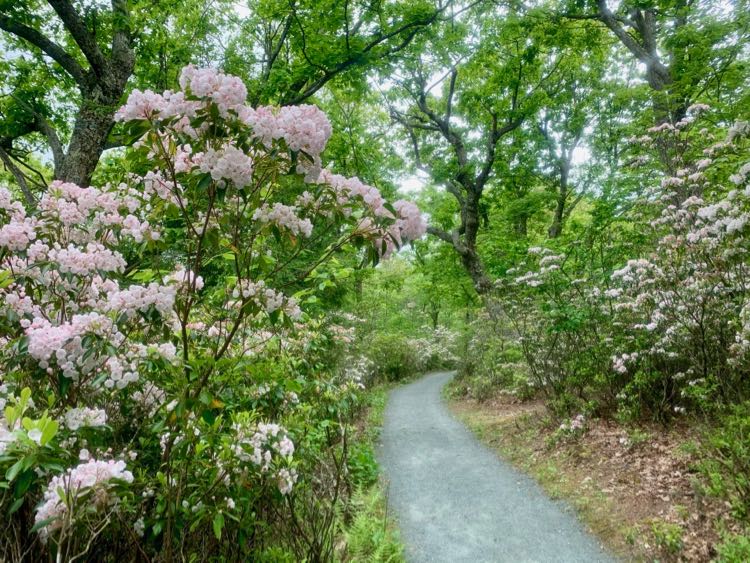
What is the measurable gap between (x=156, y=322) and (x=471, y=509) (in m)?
4.59

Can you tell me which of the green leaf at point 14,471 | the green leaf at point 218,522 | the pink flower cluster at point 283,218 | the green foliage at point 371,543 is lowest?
the green foliage at point 371,543

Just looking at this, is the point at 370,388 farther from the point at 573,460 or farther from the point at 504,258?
the point at 573,460

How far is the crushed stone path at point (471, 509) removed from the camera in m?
4.12

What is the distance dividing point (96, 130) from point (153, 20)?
10.4 feet

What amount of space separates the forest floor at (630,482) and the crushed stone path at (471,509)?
0.82ft

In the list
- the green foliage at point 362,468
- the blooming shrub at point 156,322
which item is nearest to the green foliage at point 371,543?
the blooming shrub at point 156,322

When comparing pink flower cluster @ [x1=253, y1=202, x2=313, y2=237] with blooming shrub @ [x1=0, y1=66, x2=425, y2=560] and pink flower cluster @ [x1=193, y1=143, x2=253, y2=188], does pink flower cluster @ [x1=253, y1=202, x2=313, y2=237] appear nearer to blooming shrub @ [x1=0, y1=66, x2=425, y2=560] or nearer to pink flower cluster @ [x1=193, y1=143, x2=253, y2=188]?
blooming shrub @ [x1=0, y1=66, x2=425, y2=560]

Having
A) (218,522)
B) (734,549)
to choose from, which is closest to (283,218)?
(218,522)

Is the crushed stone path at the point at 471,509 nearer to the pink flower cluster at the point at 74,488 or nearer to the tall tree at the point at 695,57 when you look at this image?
the pink flower cluster at the point at 74,488

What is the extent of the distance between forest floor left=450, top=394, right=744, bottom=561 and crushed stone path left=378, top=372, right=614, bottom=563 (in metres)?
0.25

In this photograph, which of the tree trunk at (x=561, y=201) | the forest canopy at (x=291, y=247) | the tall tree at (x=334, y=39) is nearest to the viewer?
the forest canopy at (x=291, y=247)

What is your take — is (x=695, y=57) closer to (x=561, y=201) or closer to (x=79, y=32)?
(x=561, y=201)

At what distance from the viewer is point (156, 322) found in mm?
2018

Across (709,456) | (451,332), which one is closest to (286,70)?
(709,456)
